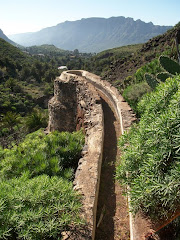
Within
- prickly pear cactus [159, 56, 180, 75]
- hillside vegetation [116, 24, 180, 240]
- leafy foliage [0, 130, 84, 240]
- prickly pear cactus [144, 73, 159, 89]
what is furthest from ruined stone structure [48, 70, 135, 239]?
prickly pear cactus [159, 56, 180, 75]

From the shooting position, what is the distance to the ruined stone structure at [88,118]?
4.45 metres

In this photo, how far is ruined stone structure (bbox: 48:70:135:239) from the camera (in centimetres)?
445

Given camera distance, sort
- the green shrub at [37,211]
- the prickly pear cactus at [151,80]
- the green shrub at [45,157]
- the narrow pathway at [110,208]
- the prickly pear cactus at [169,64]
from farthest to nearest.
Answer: the prickly pear cactus at [151,80], the prickly pear cactus at [169,64], the green shrub at [45,157], the narrow pathway at [110,208], the green shrub at [37,211]

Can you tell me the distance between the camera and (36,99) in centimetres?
4853

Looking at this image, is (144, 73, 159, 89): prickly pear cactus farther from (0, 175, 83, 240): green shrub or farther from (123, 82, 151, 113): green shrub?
(0, 175, 83, 240): green shrub

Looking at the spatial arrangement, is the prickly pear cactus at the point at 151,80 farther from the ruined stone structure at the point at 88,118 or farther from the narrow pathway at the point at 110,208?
the narrow pathway at the point at 110,208

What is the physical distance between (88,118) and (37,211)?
6.11m

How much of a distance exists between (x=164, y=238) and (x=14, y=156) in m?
4.79

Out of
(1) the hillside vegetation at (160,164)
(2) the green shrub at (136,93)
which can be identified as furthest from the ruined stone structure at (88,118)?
(1) the hillside vegetation at (160,164)

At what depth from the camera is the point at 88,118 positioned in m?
8.98

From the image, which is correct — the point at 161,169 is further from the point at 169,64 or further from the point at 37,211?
the point at 169,64

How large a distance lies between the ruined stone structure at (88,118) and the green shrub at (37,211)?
526 millimetres

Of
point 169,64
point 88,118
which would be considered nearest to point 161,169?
point 169,64

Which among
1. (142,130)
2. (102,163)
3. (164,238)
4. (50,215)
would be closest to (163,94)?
(142,130)
